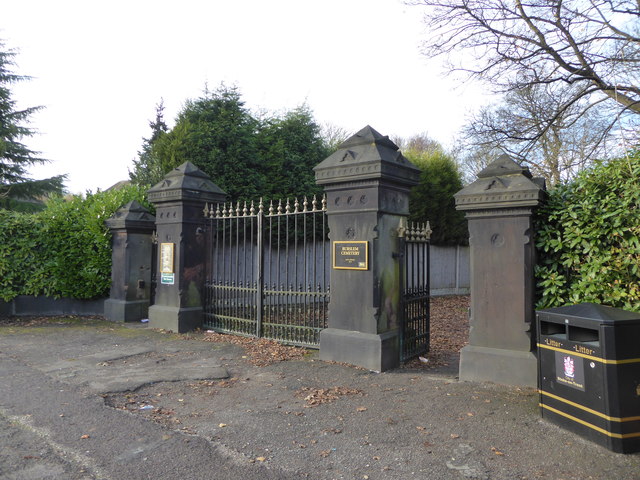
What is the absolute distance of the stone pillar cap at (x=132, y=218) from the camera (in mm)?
10312

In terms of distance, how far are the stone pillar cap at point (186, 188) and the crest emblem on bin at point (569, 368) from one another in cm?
706

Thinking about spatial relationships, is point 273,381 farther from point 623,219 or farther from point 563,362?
point 623,219

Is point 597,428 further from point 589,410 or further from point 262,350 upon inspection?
point 262,350

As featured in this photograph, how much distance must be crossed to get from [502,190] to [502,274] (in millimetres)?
1004

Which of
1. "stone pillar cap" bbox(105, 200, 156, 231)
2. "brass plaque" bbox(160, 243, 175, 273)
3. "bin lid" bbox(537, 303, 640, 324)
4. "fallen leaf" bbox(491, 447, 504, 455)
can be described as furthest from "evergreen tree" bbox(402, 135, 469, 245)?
"fallen leaf" bbox(491, 447, 504, 455)

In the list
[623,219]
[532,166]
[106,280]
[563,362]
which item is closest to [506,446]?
[563,362]

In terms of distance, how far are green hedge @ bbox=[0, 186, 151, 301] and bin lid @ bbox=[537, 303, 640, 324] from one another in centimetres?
1000

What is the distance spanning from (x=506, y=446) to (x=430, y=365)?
3.01 m

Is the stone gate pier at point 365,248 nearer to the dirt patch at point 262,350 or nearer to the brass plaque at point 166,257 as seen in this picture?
the dirt patch at point 262,350

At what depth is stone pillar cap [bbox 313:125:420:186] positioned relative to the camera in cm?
620

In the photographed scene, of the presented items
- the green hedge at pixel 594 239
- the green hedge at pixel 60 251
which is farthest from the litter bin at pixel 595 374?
the green hedge at pixel 60 251

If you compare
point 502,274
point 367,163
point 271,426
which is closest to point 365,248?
point 367,163

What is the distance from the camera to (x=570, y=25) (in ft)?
35.7

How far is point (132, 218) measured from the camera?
10.3 meters
